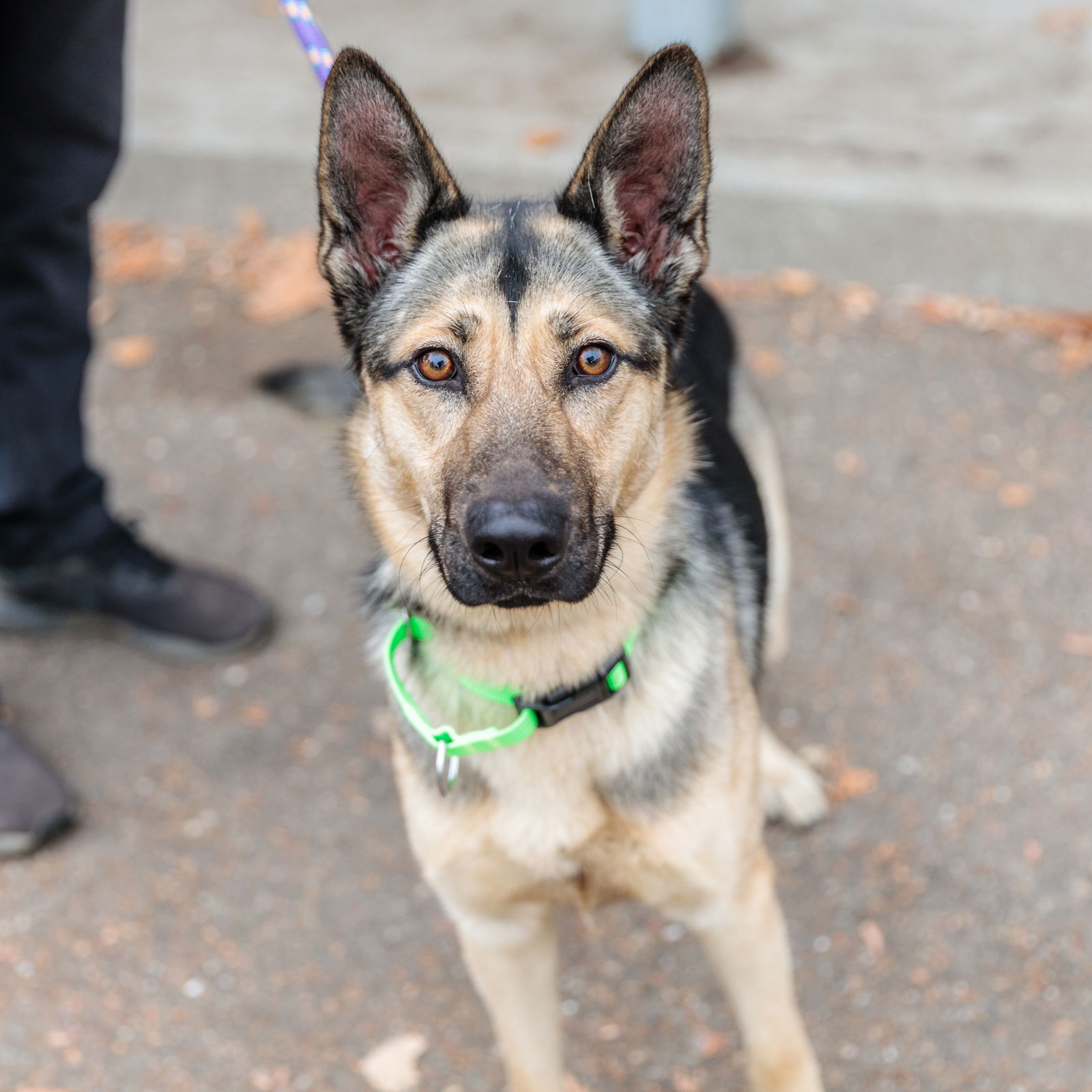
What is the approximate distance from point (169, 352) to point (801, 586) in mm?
3100

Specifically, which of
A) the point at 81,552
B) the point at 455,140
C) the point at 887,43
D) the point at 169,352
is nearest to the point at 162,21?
the point at 455,140

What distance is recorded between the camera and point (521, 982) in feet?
8.33

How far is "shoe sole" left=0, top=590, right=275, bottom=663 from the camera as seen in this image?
158 inches

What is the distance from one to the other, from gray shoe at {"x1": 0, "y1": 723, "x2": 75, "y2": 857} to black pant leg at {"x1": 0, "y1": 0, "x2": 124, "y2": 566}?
2.23 ft

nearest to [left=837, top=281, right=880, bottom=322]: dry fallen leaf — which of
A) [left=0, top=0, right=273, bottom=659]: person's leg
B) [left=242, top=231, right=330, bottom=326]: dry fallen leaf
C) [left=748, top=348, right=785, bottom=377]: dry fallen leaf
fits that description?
[left=748, top=348, right=785, bottom=377]: dry fallen leaf

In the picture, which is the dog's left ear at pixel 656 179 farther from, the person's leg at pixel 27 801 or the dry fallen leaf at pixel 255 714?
the person's leg at pixel 27 801

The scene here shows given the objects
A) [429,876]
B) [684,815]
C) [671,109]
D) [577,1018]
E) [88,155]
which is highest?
[671,109]

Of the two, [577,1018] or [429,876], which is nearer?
[429,876]

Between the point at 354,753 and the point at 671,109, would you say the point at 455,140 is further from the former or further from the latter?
the point at 671,109

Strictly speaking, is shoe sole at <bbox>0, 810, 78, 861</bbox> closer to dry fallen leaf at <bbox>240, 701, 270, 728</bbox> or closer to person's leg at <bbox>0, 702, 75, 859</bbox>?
person's leg at <bbox>0, 702, 75, 859</bbox>

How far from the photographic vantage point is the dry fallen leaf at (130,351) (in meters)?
5.37

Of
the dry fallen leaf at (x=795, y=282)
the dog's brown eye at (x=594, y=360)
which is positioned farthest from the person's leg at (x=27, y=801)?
the dry fallen leaf at (x=795, y=282)

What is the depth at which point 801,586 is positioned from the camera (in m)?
4.08

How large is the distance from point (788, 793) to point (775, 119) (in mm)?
3990
